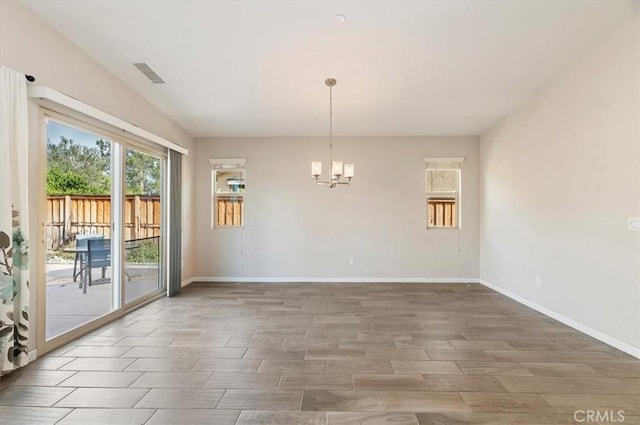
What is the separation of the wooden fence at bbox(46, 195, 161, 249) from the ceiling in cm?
152

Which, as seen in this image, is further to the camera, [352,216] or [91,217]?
[352,216]

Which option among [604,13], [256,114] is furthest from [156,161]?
[604,13]

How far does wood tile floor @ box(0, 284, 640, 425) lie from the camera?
2107 millimetres

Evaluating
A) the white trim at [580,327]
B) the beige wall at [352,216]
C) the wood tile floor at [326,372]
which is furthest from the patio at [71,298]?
the white trim at [580,327]

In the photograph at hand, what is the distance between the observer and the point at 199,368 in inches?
107

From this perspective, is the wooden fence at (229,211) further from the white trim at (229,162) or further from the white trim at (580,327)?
the white trim at (580,327)

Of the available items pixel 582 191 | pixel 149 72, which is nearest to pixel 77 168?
pixel 149 72

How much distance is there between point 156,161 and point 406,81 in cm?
391

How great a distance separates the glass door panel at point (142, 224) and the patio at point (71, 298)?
122 mm

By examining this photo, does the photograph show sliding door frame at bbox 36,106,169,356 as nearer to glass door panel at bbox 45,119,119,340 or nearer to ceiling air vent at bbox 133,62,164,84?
glass door panel at bbox 45,119,119,340

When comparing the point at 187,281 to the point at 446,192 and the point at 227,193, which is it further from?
the point at 446,192

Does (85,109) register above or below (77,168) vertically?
above

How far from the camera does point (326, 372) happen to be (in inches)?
104

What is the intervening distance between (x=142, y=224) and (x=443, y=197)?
17.4ft
